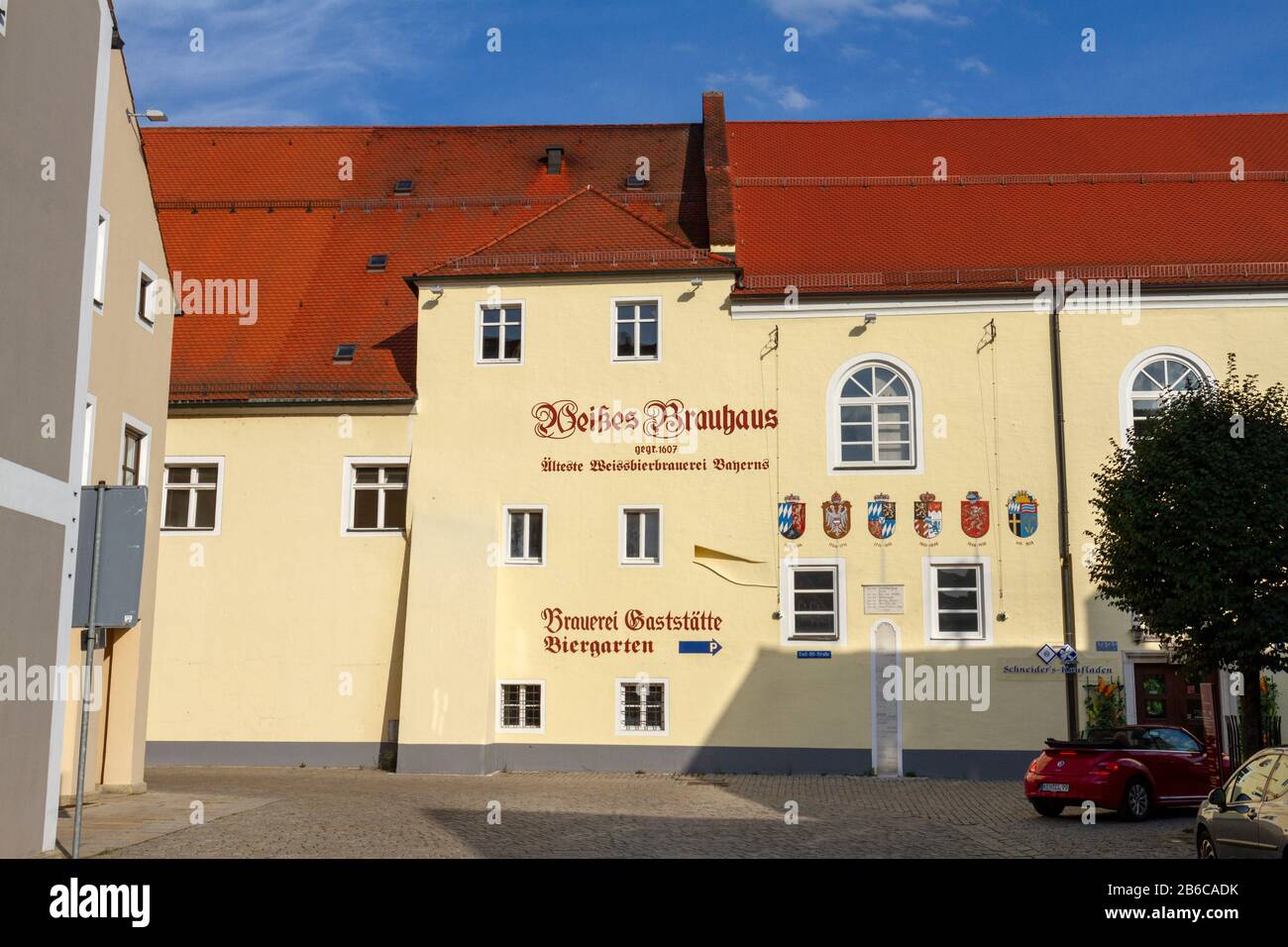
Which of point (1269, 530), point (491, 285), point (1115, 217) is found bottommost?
point (1269, 530)

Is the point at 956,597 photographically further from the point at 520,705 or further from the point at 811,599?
the point at 520,705

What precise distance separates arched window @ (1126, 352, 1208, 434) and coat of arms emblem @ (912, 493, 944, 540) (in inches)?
160

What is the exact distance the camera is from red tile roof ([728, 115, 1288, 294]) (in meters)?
26.7

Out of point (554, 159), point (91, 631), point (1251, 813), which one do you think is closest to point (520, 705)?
point (554, 159)

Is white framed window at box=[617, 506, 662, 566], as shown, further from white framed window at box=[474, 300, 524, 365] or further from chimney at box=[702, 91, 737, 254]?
chimney at box=[702, 91, 737, 254]

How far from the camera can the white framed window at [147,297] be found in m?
19.5

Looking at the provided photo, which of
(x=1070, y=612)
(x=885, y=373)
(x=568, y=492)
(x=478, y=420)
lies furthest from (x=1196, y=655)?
(x=478, y=420)

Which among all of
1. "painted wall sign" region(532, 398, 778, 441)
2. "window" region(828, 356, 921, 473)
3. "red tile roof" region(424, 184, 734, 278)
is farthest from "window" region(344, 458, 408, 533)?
"window" region(828, 356, 921, 473)

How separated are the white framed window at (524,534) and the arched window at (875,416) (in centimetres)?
566

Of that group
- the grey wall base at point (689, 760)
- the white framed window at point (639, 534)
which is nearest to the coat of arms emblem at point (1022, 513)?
the grey wall base at point (689, 760)

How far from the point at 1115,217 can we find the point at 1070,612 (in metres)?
9.12
